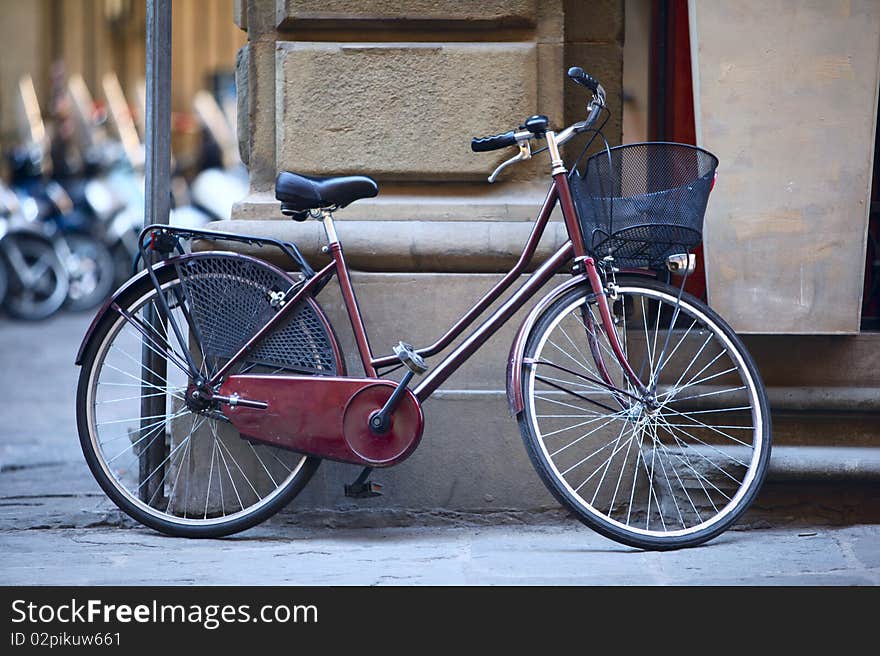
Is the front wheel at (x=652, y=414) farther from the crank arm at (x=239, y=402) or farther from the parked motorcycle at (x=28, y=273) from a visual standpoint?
the parked motorcycle at (x=28, y=273)

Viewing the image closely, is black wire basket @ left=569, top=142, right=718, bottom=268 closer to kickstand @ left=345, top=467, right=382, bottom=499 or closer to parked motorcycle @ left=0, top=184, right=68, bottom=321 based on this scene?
kickstand @ left=345, top=467, right=382, bottom=499

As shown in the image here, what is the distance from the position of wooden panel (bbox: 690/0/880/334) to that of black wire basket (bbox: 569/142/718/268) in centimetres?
56

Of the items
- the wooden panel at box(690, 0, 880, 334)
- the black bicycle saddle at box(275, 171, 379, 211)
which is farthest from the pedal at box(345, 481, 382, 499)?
the wooden panel at box(690, 0, 880, 334)

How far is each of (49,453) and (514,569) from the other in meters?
2.97

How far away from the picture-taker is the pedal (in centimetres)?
384

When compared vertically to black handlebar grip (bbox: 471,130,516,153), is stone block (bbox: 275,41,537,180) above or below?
above

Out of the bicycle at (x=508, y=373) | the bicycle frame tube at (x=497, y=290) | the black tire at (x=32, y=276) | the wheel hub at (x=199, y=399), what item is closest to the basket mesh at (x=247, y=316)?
the bicycle at (x=508, y=373)

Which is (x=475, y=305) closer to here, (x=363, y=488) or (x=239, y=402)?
(x=363, y=488)

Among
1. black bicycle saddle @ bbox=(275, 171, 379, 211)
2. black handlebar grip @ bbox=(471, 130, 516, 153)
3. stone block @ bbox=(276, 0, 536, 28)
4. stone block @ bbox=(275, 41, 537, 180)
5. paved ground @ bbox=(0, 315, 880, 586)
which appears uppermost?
stone block @ bbox=(276, 0, 536, 28)

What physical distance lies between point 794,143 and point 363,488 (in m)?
1.86

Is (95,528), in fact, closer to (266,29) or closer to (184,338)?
(184,338)

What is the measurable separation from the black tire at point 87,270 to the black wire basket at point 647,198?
9.06 m
